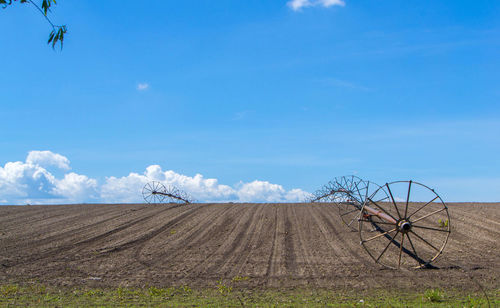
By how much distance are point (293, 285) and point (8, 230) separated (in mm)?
20207

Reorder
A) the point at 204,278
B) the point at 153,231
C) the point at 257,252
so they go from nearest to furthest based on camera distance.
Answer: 1. the point at 204,278
2. the point at 257,252
3. the point at 153,231

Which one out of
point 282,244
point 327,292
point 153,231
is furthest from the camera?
point 153,231

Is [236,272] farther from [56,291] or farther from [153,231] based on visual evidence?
[153,231]

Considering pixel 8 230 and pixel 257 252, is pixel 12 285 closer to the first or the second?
pixel 257 252

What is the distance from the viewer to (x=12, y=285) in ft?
49.9

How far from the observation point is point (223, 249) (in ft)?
68.7

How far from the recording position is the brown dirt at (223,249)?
15.8 metres

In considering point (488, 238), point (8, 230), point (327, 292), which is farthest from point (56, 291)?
point (488, 238)

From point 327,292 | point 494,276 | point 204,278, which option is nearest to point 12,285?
point 204,278

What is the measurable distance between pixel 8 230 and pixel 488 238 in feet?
91.0

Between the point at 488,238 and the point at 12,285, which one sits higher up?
the point at 488,238

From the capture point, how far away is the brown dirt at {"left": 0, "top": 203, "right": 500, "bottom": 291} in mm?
15750

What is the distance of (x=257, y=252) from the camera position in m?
20.2

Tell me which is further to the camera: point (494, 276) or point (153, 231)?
point (153, 231)
